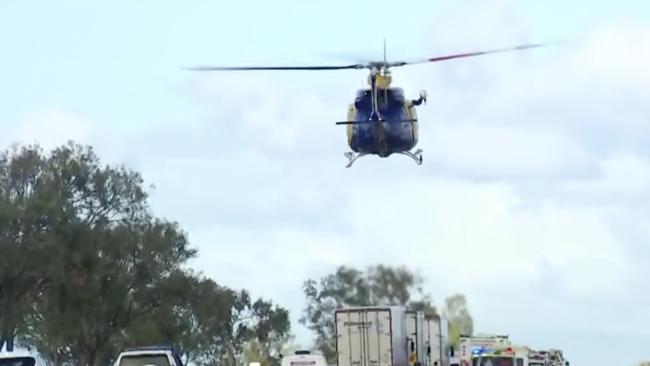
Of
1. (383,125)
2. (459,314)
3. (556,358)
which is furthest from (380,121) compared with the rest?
(459,314)

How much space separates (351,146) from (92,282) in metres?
31.4

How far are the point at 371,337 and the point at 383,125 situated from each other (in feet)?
30.0

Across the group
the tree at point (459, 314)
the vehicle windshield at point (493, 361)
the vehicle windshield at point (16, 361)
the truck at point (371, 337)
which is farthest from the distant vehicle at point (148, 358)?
the tree at point (459, 314)

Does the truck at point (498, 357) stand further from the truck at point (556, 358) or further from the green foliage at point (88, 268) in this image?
the green foliage at point (88, 268)

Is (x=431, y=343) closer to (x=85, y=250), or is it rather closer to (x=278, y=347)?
(x=85, y=250)

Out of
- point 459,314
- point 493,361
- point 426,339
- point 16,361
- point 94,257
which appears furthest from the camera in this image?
point 459,314

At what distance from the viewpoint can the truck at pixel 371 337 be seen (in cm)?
5538

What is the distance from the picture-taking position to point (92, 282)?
78125mm

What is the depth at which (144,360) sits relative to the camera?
1897 inches

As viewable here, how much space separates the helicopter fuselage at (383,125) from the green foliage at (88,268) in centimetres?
2854

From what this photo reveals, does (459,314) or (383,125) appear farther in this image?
(459,314)

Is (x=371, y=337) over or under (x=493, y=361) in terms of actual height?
over

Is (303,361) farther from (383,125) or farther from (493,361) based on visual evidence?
(493,361)

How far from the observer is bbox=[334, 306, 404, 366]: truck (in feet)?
182
